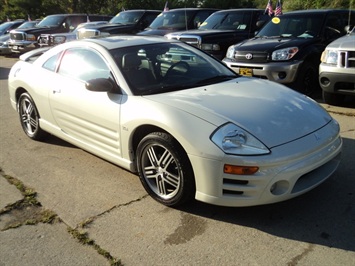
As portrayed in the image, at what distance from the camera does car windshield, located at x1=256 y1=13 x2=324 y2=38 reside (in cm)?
759

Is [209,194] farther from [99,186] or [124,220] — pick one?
[99,186]

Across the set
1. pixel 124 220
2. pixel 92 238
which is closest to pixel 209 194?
pixel 124 220

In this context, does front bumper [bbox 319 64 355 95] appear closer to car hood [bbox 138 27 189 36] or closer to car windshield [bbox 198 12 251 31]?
car windshield [bbox 198 12 251 31]

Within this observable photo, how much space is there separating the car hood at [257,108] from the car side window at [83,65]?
32.3 inches

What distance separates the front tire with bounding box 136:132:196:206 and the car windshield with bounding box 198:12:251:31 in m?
7.26

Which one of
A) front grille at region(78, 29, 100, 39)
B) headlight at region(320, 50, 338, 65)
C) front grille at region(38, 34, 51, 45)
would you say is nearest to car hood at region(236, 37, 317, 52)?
headlight at region(320, 50, 338, 65)

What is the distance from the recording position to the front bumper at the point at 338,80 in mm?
5789

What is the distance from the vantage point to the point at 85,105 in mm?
4062

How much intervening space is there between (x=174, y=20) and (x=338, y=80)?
678 cm

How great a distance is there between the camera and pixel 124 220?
3291 millimetres

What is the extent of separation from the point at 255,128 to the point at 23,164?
2929 millimetres

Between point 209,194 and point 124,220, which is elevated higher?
point 209,194

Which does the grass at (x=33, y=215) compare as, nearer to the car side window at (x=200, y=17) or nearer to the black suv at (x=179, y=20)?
the black suv at (x=179, y=20)

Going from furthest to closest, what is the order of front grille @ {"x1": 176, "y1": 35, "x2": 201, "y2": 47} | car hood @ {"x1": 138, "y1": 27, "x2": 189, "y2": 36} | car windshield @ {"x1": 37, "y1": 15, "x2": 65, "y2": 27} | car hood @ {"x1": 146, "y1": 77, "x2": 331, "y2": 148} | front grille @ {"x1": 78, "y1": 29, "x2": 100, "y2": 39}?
1. car windshield @ {"x1": 37, "y1": 15, "x2": 65, "y2": 27}
2. front grille @ {"x1": 78, "y1": 29, "x2": 100, "y2": 39}
3. car hood @ {"x1": 138, "y1": 27, "x2": 189, "y2": 36}
4. front grille @ {"x1": 176, "y1": 35, "x2": 201, "y2": 47}
5. car hood @ {"x1": 146, "y1": 77, "x2": 331, "y2": 148}
